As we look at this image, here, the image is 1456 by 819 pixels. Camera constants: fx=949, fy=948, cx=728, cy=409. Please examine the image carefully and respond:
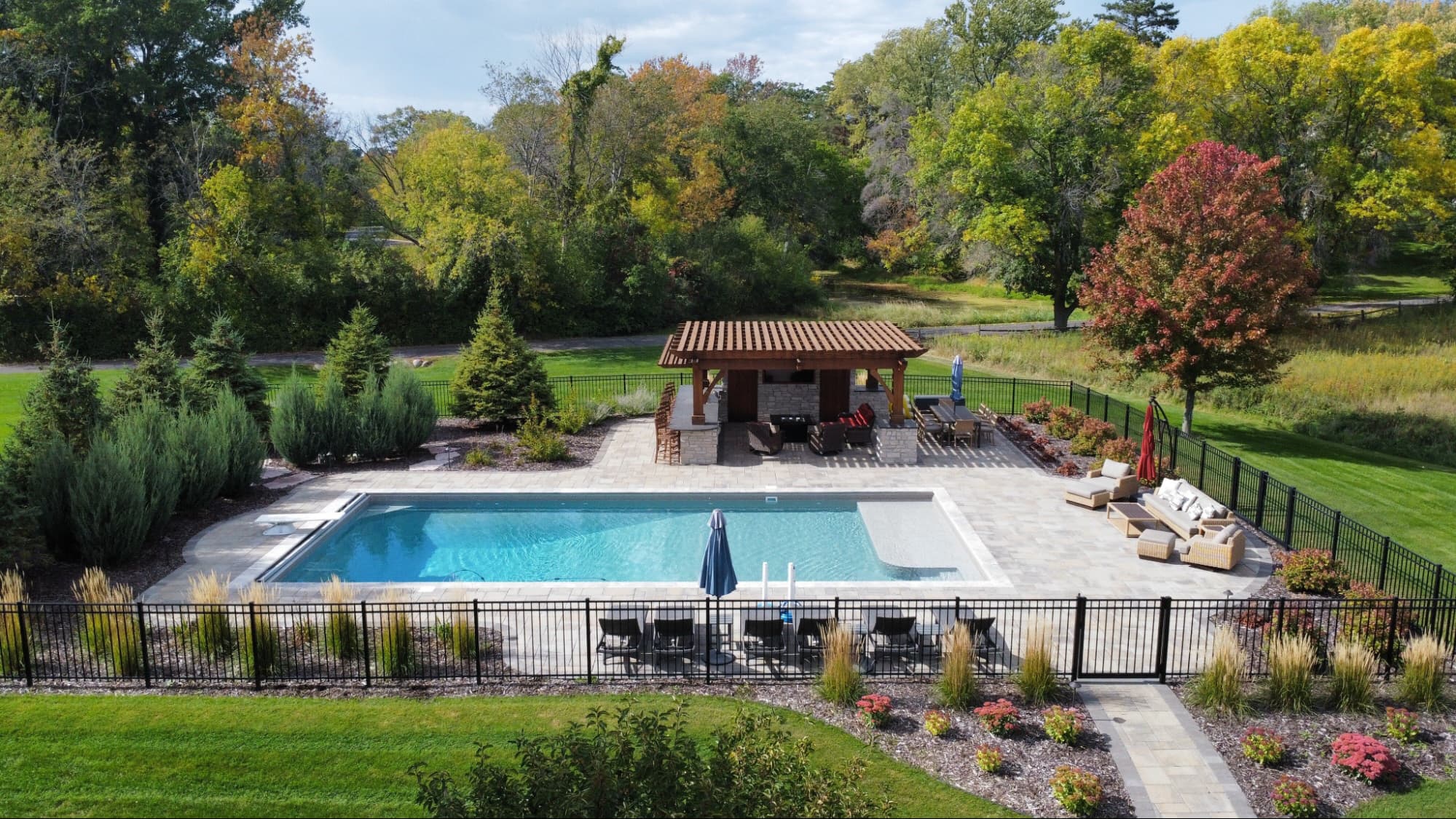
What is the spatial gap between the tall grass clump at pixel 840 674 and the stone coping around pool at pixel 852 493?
101 inches

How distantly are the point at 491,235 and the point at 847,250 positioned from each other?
3153 centimetres

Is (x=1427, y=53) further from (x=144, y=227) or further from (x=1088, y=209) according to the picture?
(x=144, y=227)

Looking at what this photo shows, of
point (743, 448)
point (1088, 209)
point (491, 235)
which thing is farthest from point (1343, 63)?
point (491, 235)

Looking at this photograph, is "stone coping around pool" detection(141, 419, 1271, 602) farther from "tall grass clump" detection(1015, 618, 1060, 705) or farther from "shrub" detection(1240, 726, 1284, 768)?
"shrub" detection(1240, 726, 1284, 768)

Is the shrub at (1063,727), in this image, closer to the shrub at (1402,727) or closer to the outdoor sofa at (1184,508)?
the shrub at (1402,727)

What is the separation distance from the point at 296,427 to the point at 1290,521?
778 inches

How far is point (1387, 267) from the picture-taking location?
60.3m

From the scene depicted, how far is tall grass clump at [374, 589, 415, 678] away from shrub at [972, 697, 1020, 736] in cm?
677

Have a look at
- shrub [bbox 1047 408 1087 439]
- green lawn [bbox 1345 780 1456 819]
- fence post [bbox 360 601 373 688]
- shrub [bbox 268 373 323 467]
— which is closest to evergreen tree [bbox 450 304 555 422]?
shrub [bbox 268 373 323 467]

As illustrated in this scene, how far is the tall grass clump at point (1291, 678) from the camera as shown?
10.8 m

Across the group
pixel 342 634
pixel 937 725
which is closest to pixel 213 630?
pixel 342 634

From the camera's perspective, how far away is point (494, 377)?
24.7m

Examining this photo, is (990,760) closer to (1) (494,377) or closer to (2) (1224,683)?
(2) (1224,683)

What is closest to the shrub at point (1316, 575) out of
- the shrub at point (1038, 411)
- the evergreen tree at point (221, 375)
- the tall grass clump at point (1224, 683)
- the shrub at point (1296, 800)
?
the tall grass clump at point (1224, 683)
